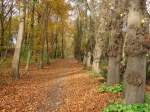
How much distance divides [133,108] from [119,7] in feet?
20.6

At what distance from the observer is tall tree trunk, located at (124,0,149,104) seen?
9.24 m

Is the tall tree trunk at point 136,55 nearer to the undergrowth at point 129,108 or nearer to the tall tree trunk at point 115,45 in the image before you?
the undergrowth at point 129,108

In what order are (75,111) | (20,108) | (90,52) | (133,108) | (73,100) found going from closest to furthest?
(133,108), (75,111), (20,108), (73,100), (90,52)

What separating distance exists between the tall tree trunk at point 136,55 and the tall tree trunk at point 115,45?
413 cm

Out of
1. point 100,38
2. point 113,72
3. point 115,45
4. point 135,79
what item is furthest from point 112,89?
point 100,38

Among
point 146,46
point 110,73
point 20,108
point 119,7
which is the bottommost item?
point 20,108

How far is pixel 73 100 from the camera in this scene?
39.3 ft

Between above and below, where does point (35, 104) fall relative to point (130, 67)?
below

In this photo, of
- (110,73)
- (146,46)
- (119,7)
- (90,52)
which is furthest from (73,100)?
(90,52)

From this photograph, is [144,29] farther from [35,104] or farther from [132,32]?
[35,104]

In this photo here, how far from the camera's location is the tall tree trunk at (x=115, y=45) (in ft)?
44.8

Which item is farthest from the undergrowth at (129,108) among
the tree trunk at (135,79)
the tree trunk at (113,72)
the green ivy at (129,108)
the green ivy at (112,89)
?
the tree trunk at (113,72)

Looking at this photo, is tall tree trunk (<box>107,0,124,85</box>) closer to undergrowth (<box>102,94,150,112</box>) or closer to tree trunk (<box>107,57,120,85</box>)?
tree trunk (<box>107,57,120,85</box>)

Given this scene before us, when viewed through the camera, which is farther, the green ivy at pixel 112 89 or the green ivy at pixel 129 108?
the green ivy at pixel 112 89
